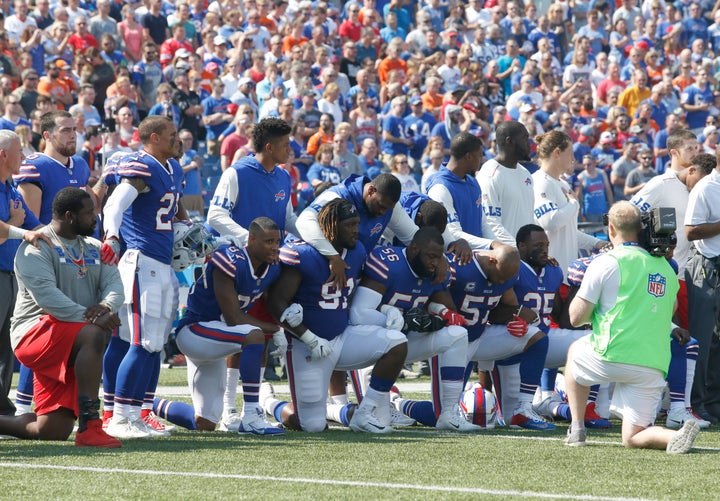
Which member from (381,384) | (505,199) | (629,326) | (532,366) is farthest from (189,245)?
(629,326)

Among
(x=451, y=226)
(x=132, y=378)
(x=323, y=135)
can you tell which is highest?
(x=323, y=135)

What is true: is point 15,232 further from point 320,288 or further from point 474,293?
point 474,293

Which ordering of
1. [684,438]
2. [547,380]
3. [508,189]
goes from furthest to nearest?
[508,189] → [547,380] → [684,438]

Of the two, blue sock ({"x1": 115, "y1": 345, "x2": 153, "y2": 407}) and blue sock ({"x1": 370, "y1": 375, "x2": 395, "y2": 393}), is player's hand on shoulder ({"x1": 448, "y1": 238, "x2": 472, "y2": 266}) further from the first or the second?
blue sock ({"x1": 115, "y1": 345, "x2": 153, "y2": 407})

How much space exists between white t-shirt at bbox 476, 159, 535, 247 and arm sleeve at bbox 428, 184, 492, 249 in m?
0.32

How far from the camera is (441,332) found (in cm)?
805

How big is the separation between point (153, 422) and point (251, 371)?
2.26 feet

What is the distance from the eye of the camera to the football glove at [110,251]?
Answer: 23.1ft

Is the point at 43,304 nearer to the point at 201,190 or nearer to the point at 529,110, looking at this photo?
the point at 201,190

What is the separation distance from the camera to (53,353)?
6.96m

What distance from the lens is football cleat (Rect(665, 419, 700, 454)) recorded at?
260 inches

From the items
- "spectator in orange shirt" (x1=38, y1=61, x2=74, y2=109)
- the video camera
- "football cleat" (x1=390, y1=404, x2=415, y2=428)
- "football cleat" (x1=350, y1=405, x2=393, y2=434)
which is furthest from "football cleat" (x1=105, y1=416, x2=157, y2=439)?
"spectator in orange shirt" (x1=38, y1=61, x2=74, y2=109)

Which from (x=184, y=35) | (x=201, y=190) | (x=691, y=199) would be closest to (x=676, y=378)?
(x=691, y=199)

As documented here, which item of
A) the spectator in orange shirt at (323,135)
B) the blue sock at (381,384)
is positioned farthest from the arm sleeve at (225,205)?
the spectator in orange shirt at (323,135)
